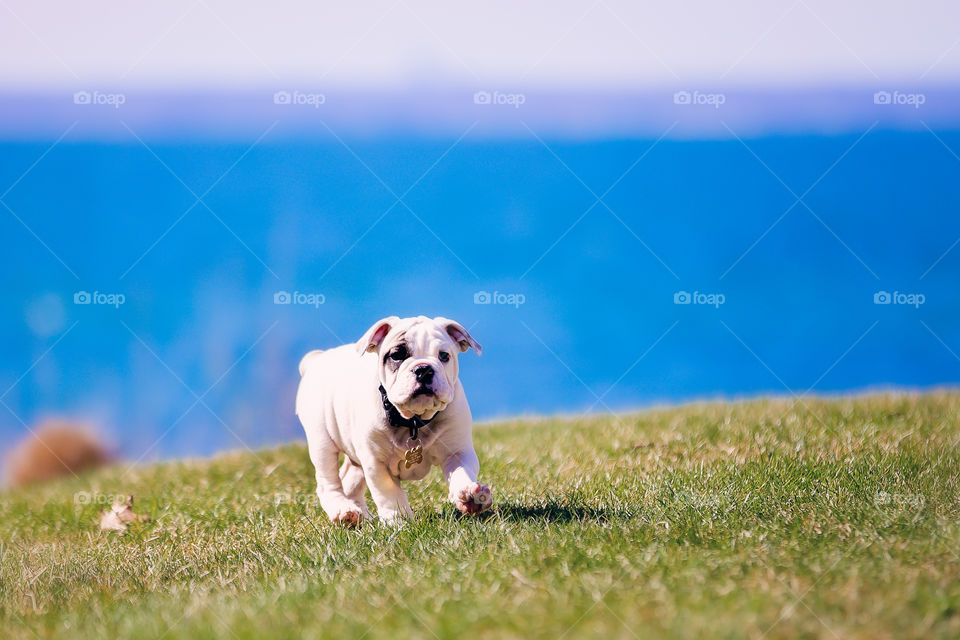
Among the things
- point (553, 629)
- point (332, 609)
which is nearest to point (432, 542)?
point (332, 609)

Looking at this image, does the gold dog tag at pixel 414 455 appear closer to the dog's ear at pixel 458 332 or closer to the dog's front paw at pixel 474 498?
the dog's front paw at pixel 474 498

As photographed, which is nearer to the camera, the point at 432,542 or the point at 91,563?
the point at 432,542

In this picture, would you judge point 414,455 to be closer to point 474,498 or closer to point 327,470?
point 474,498

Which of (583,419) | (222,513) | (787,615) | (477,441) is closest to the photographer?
(787,615)

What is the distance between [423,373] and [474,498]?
2.32ft

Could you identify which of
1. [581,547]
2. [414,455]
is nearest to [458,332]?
[414,455]

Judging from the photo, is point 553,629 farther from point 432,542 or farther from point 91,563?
point 91,563

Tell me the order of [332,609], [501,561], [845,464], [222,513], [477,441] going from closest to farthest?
[332,609]
[501,561]
[845,464]
[222,513]
[477,441]

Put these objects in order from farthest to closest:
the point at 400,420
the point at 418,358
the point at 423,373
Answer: the point at 400,420 < the point at 418,358 < the point at 423,373

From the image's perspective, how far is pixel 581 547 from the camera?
13.6 feet

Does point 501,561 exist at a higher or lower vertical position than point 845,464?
lower

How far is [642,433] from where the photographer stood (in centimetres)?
714

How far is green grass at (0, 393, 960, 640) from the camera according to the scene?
3281 millimetres

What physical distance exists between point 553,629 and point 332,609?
0.92 meters
